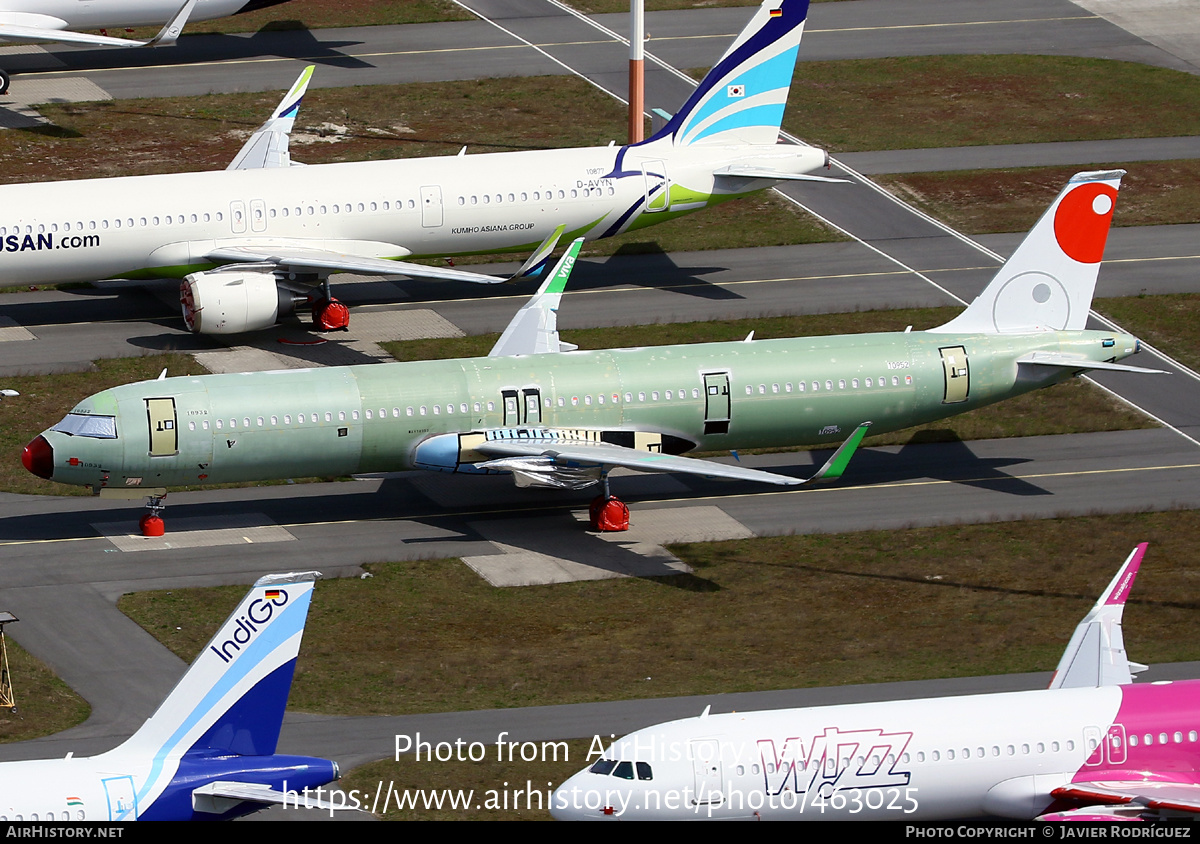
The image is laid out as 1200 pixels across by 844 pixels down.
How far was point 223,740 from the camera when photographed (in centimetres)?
3512

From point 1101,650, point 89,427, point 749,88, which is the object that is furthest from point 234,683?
point 749,88

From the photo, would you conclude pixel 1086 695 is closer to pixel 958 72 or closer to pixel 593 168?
pixel 593 168

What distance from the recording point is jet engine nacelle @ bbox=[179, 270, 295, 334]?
234 ft

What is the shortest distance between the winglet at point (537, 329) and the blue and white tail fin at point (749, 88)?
1572cm

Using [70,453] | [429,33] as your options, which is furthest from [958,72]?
[70,453]

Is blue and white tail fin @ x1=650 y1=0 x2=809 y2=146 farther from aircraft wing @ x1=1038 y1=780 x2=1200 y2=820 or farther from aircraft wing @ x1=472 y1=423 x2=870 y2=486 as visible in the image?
aircraft wing @ x1=1038 y1=780 x2=1200 y2=820

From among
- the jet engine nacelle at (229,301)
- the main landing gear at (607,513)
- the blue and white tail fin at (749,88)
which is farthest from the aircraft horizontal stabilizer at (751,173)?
the main landing gear at (607,513)

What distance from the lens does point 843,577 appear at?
57.2 metres

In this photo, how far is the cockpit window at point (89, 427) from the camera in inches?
2213

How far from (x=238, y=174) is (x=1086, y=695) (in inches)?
1735

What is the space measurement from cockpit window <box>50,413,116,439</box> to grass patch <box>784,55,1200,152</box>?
4830 centimetres

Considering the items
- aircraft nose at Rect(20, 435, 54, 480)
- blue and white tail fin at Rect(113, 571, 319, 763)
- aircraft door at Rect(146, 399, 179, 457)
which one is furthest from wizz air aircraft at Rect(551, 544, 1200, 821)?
aircraft nose at Rect(20, 435, 54, 480)

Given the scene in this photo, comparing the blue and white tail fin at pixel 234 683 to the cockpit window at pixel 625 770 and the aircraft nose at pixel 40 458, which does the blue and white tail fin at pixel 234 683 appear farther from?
the aircraft nose at pixel 40 458

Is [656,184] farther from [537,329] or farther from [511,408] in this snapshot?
[511,408]
